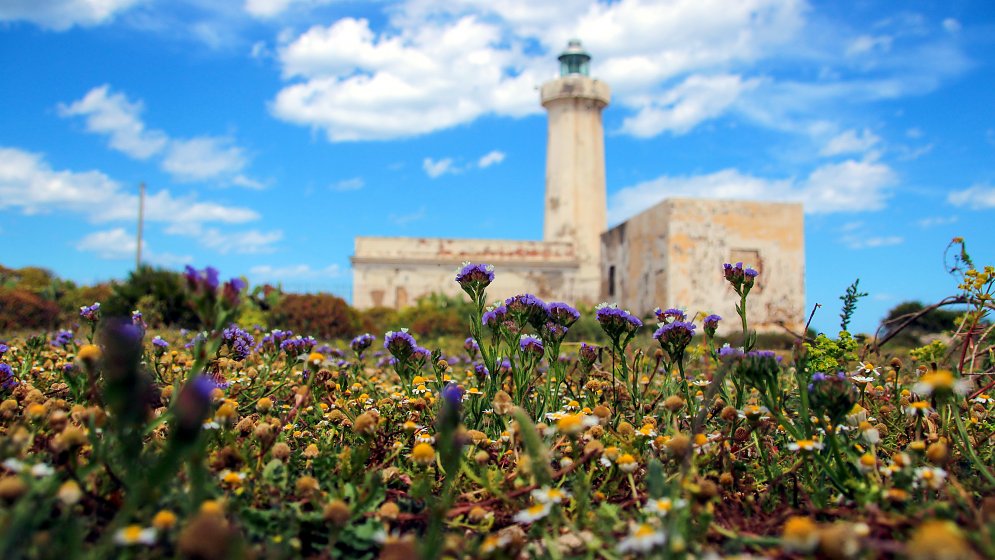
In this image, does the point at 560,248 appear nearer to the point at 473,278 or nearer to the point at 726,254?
the point at 726,254

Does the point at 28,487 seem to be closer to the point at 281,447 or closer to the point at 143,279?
the point at 281,447

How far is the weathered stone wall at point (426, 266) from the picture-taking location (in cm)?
2158

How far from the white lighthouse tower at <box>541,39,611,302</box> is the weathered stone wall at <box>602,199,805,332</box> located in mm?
6770

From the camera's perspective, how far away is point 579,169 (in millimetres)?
22328

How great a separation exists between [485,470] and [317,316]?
38.0 ft

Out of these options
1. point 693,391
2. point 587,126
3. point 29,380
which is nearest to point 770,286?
point 587,126

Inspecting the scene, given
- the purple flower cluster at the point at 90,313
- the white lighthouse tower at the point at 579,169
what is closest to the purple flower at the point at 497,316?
the purple flower cluster at the point at 90,313

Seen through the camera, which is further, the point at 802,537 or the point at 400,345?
the point at 400,345

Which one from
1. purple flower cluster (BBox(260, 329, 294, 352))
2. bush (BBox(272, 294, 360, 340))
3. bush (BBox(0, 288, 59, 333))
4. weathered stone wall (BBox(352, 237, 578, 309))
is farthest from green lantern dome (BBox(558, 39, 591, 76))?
purple flower cluster (BBox(260, 329, 294, 352))

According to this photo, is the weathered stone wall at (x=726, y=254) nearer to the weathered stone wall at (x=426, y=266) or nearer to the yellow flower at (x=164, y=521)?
the weathered stone wall at (x=426, y=266)

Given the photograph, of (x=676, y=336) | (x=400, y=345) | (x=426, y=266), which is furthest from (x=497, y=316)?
(x=426, y=266)

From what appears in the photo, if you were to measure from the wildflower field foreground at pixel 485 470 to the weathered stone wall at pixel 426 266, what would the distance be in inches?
732

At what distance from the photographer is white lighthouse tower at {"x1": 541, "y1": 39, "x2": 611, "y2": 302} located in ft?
73.5

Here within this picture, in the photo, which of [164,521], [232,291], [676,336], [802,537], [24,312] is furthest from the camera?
[24,312]
